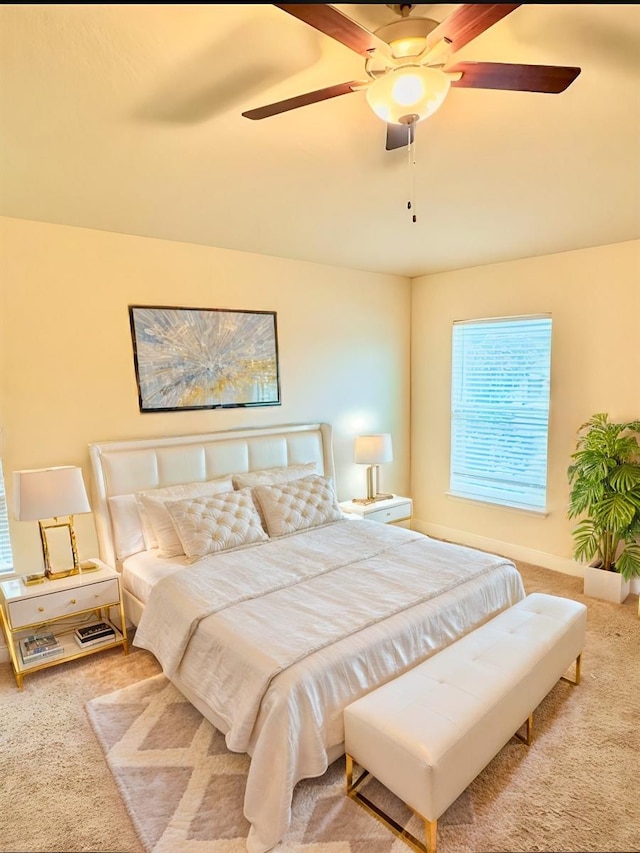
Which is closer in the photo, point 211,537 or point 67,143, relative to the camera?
point 67,143

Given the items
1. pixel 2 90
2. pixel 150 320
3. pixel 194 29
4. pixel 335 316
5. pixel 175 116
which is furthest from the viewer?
pixel 335 316

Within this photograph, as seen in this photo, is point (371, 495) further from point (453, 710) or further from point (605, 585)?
point (453, 710)

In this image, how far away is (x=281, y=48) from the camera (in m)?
1.42

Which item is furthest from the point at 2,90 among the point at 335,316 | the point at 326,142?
the point at 335,316

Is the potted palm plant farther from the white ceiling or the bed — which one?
the white ceiling

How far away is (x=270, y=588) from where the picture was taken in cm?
243

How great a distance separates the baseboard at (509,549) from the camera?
392 centimetres

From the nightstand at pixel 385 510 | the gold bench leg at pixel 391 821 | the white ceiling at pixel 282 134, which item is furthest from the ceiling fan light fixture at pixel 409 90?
the nightstand at pixel 385 510

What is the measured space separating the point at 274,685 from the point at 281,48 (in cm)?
216

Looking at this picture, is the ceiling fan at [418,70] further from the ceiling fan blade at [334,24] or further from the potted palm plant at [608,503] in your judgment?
the potted palm plant at [608,503]

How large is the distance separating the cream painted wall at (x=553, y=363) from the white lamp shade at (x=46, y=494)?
339cm

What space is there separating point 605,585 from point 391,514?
5.50 ft

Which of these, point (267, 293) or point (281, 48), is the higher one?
point (281, 48)

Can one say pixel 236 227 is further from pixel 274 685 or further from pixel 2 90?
pixel 274 685
